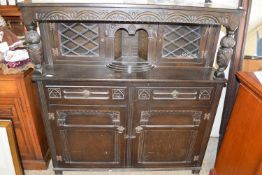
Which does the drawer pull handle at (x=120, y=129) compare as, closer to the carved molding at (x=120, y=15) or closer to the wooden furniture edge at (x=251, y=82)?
the carved molding at (x=120, y=15)

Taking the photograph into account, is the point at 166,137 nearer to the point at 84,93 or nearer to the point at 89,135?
the point at 89,135

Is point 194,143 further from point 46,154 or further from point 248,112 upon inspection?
point 46,154

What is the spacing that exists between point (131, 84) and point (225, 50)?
645 mm

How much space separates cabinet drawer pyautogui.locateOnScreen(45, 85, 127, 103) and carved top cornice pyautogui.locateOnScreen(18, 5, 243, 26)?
17.4 inches

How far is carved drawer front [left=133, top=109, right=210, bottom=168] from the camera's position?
63.6 inches

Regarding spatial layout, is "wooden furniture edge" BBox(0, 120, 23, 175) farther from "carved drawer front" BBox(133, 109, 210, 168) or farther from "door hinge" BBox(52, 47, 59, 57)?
"carved drawer front" BBox(133, 109, 210, 168)

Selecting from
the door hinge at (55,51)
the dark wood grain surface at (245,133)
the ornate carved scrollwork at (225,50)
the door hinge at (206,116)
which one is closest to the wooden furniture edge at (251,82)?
the dark wood grain surface at (245,133)

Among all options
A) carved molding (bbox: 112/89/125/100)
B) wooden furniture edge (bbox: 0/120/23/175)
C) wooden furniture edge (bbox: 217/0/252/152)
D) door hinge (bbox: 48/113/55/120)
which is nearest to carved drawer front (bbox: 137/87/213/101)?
carved molding (bbox: 112/89/125/100)

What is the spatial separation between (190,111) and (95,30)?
91cm

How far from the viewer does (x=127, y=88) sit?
1488mm

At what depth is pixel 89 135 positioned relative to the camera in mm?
1672

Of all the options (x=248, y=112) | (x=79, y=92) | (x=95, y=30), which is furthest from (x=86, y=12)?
(x=248, y=112)

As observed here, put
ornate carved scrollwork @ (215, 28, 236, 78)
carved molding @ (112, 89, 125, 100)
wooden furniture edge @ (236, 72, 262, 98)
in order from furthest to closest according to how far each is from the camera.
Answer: carved molding @ (112, 89, 125, 100) → ornate carved scrollwork @ (215, 28, 236, 78) → wooden furniture edge @ (236, 72, 262, 98)

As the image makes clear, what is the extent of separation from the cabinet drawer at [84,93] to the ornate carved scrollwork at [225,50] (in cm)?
66
